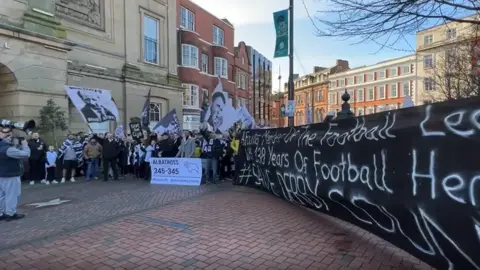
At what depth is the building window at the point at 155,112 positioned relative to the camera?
78.0 feet

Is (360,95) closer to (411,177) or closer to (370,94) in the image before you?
(370,94)

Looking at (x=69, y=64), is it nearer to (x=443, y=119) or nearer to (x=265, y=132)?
(x=265, y=132)

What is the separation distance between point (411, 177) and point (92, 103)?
12135mm

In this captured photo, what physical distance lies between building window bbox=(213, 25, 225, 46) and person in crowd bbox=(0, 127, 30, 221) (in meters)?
30.3

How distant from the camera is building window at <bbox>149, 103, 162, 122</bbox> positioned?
935 inches

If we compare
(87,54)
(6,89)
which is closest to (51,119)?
(6,89)

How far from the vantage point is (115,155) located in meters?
12.9

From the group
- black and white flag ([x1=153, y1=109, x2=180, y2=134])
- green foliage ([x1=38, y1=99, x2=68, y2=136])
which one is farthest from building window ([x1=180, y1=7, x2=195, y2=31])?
green foliage ([x1=38, y1=99, x2=68, y2=136])

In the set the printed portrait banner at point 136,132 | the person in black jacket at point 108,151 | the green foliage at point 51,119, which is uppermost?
the green foliage at point 51,119

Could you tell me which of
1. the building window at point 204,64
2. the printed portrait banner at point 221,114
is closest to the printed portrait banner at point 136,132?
the printed portrait banner at point 221,114

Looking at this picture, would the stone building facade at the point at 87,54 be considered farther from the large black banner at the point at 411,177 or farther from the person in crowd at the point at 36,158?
the large black banner at the point at 411,177

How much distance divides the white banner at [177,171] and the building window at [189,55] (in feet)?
61.4

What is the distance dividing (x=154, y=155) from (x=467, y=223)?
11675 millimetres

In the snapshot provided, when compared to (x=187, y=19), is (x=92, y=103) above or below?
below
